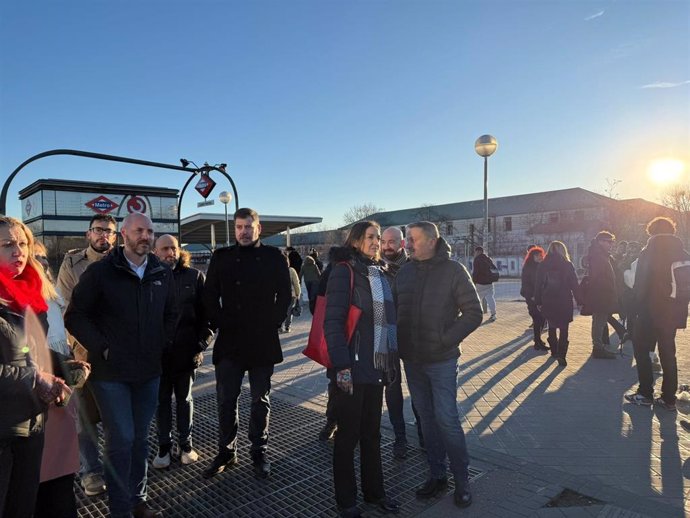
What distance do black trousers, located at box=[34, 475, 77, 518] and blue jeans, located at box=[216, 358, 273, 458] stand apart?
1.46 metres

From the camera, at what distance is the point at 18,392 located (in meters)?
2.00

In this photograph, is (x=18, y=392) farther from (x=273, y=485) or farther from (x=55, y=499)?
(x=273, y=485)

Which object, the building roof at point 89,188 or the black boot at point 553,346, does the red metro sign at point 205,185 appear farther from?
the black boot at point 553,346

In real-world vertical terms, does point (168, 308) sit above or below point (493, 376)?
above

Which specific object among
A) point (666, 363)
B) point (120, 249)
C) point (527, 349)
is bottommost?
point (527, 349)

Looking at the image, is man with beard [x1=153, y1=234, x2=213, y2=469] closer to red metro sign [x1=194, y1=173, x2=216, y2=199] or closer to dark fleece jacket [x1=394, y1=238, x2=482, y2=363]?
dark fleece jacket [x1=394, y1=238, x2=482, y2=363]

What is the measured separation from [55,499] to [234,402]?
5.27ft

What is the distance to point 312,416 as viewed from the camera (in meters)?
5.11

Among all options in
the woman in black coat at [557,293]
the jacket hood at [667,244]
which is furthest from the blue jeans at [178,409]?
the woman in black coat at [557,293]

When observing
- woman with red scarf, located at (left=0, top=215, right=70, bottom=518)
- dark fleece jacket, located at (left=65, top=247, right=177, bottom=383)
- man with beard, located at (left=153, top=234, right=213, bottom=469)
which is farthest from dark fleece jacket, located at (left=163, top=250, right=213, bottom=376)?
woman with red scarf, located at (left=0, top=215, right=70, bottom=518)

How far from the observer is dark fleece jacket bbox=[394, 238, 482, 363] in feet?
10.6

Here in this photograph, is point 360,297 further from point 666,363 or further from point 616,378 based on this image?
point 616,378

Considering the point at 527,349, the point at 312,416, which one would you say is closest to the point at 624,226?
the point at 527,349

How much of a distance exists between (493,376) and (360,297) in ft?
13.7
